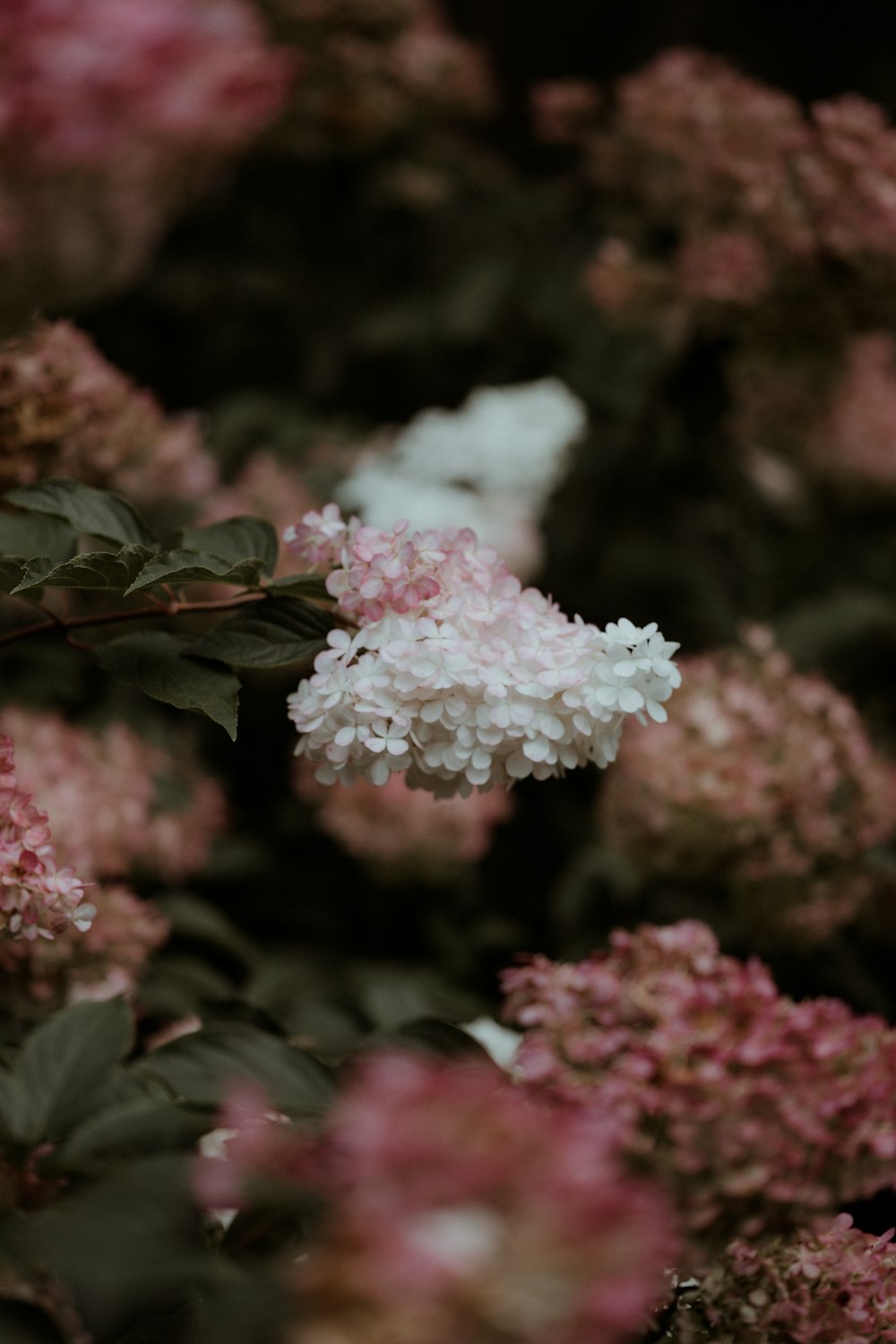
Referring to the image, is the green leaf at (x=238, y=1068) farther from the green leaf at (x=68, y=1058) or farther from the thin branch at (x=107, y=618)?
the thin branch at (x=107, y=618)

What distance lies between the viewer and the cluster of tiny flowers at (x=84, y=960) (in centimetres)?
83

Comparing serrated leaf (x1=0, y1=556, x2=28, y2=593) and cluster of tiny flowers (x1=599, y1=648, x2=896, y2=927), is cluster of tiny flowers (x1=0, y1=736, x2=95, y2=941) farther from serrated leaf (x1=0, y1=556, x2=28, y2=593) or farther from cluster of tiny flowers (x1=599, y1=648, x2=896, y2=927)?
cluster of tiny flowers (x1=599, y1=648, x2=896, y2=927)

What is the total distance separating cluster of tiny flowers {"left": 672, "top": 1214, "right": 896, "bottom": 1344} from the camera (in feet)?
1.84

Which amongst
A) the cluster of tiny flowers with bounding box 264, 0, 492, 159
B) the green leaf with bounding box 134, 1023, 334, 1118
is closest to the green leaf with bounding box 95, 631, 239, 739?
the green leaf with bounding box 134, 1023, 334, 1118

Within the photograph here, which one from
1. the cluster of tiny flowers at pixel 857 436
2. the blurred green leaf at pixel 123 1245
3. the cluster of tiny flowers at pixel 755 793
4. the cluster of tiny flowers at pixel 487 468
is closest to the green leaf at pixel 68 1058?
the blurred green leaf at pixel 123 1245

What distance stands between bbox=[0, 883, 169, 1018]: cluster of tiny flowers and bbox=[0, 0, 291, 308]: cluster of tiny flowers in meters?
0.41

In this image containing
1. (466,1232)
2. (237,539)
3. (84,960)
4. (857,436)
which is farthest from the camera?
(857,436)

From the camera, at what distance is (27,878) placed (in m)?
0.58

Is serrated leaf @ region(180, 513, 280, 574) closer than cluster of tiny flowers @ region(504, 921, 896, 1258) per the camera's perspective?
No

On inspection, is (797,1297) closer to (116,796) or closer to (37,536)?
(37,536)

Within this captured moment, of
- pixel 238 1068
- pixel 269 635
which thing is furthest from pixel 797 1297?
pixel 269 635

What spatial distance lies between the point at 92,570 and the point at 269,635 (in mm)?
96

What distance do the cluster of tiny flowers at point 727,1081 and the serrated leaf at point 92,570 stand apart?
0.29 m

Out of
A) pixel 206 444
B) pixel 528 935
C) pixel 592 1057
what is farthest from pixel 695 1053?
pixel 206 444
